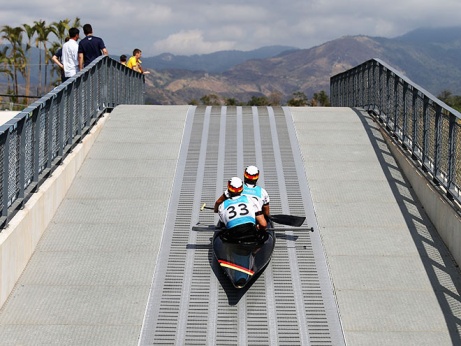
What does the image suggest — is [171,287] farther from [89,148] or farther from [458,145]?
[89,148]

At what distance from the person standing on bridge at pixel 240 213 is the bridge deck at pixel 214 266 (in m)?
0.59

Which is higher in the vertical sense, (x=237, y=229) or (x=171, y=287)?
(x=237, y=229)

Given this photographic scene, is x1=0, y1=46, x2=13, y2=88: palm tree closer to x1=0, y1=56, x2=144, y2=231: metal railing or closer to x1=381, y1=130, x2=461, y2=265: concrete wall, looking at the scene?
x1=0, y1=56, x2=144, y2=231: metal railing

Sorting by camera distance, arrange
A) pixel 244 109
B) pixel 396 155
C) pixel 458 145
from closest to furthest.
A: pixel 458 145 < pixel 396 155 < pixel 244 109

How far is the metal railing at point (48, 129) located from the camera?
10.3 meters

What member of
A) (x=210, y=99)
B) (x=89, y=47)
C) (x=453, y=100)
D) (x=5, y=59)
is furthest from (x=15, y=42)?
(x=89, y=47)

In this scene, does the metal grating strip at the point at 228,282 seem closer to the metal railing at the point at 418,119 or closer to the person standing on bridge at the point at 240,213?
the person standing on bridge at the point at 240,213

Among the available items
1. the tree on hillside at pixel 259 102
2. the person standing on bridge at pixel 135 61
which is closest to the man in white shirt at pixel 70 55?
the person standing on bridge at pixel 135 61

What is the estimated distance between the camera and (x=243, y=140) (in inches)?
619

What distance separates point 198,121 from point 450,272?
7.66 m

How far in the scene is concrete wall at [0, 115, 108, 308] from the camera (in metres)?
9.78

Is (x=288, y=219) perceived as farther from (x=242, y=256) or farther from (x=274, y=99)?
(x=274, y=99)

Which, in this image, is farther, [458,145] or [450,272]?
[458,145]

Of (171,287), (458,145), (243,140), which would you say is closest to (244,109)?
(243,140)
